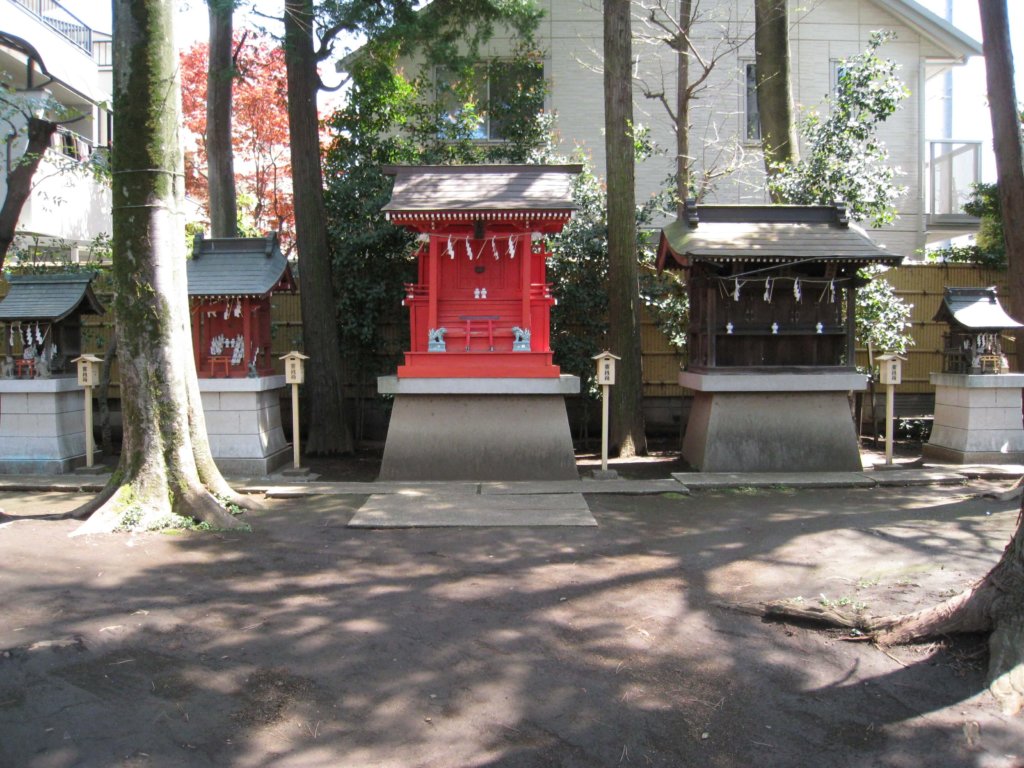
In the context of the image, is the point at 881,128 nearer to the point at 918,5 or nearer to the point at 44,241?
the point at 918,5

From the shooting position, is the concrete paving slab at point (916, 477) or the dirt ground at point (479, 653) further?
the concrete paving slab at point (916, 477)

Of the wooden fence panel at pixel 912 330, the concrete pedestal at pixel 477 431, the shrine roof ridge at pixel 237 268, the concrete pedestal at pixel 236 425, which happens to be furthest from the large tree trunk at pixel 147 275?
the wooden fence panel at pixel 912 330

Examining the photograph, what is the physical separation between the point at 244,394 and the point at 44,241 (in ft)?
33.0

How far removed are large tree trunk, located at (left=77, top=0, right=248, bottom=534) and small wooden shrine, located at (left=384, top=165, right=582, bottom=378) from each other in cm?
302

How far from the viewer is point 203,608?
5262 millimetres

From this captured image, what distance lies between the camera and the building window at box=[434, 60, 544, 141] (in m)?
13.4

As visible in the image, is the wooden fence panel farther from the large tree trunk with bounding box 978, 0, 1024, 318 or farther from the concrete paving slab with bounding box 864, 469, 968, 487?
the concrete paving slab with bounding box 864, 469, 968, 487

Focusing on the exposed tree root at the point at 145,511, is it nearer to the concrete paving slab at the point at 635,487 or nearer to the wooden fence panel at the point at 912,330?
the concrete paving slab at the point at 635,487

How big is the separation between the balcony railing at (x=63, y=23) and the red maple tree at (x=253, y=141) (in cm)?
269

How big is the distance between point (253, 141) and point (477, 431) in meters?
15.9

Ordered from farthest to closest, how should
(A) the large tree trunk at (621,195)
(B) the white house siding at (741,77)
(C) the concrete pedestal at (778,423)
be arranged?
1. (B) the white house siding at (741,77)
2. (A) the large tree trunk at (621,195)
3. (C) the concrete pedestal at (778,423)

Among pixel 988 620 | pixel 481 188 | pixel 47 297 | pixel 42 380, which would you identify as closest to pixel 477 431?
pixel 481 188

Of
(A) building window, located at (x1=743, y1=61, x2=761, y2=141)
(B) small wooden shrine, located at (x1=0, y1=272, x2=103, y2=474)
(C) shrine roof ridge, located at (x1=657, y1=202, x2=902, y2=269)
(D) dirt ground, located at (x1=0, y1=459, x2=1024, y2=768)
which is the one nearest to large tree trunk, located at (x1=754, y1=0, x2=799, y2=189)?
(C) shrine roof ridge, located at (x1=657, y1=202, x2=902, y2=269)

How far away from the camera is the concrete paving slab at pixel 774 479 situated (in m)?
9.70
